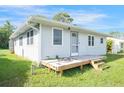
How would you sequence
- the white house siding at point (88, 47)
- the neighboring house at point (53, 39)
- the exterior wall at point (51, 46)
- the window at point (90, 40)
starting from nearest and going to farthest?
the neighboring house at point (53, 39) → the exterior wall at point (51, 46) → the white house siding at point (88, 47) → the window at point (90, 40)

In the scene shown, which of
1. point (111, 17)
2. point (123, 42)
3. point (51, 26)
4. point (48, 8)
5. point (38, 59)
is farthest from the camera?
point (123, 42)

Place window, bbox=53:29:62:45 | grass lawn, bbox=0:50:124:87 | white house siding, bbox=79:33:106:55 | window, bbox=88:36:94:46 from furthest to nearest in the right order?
window, bbox=88:36:94:46 < white house siding, bbox=79:33:106:55 < window, bbox=53:29:62:45 < grass lawn, bbox=0:50:124:87

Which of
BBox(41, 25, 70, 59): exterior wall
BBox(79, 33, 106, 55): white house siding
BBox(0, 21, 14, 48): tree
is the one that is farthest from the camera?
BBox(0, 21, 14, 48): tree

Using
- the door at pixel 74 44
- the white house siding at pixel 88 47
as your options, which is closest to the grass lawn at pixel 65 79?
the door at pixel 74 44

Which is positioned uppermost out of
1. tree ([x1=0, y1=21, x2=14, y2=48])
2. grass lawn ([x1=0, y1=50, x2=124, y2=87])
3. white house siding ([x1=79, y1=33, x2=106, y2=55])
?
tree ([x1=0, y1=21, x2=14, y2=48])

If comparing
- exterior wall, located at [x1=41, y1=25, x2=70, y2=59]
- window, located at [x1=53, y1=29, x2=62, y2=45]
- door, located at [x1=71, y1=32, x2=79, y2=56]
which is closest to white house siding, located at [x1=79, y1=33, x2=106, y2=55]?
door, located at [x1=71, y1=32, x2=79, y2=56]

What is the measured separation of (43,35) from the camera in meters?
9.02

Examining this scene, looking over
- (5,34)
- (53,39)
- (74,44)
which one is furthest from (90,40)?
(5,34)

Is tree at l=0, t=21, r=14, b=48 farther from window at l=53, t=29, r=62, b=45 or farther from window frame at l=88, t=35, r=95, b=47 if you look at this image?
window at l=53, t=29, r=62, b=45

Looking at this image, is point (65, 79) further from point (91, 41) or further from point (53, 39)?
point (91, 41)

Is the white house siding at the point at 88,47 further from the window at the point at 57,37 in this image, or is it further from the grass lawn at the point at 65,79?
the grass lawn at the point at 65,79

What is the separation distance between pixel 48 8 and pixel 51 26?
4.39 m
